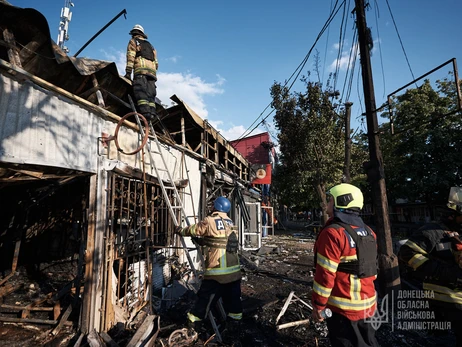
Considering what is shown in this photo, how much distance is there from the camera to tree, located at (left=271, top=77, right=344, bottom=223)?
15148mm

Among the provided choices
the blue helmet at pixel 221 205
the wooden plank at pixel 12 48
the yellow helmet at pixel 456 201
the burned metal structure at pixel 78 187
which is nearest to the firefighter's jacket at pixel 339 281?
the yellow helmet at pixel 456 201

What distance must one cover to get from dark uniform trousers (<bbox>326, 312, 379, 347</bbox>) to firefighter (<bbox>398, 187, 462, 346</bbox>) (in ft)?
3.48

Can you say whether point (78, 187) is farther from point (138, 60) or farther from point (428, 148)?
point (428, 148)

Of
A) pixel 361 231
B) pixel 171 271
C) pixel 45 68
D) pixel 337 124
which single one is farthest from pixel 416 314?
pixel 337 124

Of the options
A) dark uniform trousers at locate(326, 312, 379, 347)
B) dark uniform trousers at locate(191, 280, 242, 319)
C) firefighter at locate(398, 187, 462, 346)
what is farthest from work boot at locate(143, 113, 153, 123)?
firefighter at locate(398, 187, 462, 346)

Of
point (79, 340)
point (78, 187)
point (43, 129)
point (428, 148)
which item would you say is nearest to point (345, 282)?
point (79, 340)

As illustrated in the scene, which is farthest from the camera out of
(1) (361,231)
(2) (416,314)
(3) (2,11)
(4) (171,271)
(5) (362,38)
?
(5) (362,38)

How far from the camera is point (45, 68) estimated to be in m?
3.50

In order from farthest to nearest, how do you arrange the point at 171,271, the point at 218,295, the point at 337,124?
the point at 337,124 < the point at 171,271 < the point at 218,295

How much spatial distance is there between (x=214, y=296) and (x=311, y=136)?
13.1 m

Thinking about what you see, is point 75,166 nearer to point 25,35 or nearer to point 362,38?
point 25,35

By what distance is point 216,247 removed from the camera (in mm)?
3777

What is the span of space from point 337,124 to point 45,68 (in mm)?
17143

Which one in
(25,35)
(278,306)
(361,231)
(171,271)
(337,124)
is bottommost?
(278,306)
